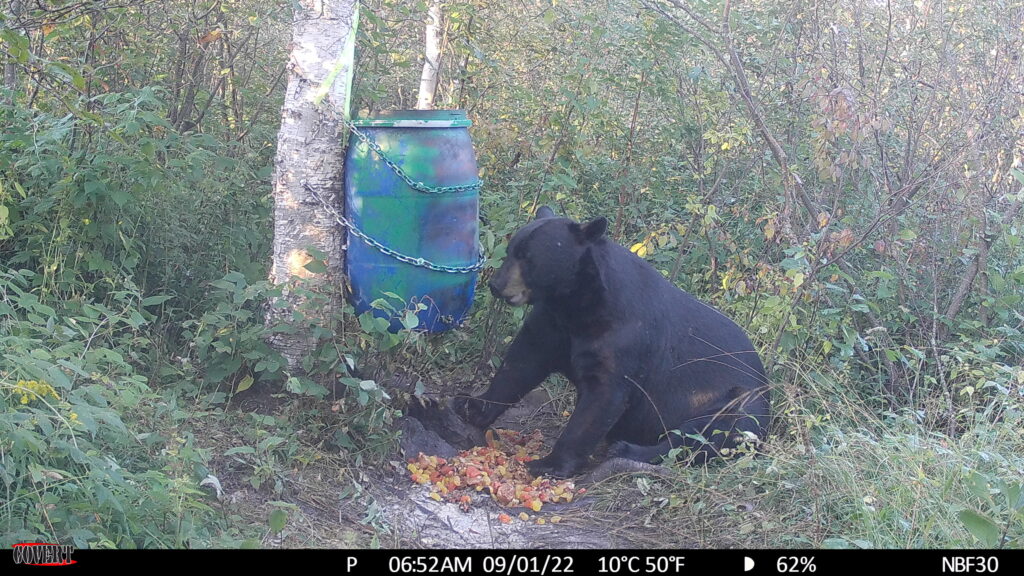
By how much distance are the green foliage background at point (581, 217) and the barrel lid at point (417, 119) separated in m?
0.67

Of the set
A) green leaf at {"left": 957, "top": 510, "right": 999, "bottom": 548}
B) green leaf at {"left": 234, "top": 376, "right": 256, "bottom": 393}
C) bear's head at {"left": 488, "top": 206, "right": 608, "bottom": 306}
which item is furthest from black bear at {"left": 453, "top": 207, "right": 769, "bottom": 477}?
green leaf at {"left": 957, "top": 510, "right": 999, "bottom": 548}

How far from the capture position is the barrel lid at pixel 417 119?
13.8 ft

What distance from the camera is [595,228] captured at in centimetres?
421

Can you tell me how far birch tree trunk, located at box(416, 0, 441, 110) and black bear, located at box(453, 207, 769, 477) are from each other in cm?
120

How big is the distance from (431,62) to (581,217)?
1376 millimetres

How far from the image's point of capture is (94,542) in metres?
2.78

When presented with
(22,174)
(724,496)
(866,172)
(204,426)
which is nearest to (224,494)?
(204,426)

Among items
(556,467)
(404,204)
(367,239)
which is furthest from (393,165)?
(556,467)

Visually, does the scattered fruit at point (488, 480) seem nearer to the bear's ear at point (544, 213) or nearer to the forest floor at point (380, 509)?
the forest floor at point (380, 509)

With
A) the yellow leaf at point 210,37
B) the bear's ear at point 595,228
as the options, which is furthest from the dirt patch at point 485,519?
the yellow leaf at point 210,37

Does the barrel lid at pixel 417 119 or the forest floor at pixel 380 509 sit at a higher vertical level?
the barrel lid at pixel 417 119

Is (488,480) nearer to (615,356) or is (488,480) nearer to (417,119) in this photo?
(615,356)

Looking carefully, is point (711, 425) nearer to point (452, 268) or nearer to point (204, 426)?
point (452, 268)

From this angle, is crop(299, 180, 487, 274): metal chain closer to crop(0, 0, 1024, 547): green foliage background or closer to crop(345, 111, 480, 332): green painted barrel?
crop(345, 111, 480, 332): green painted barrel
